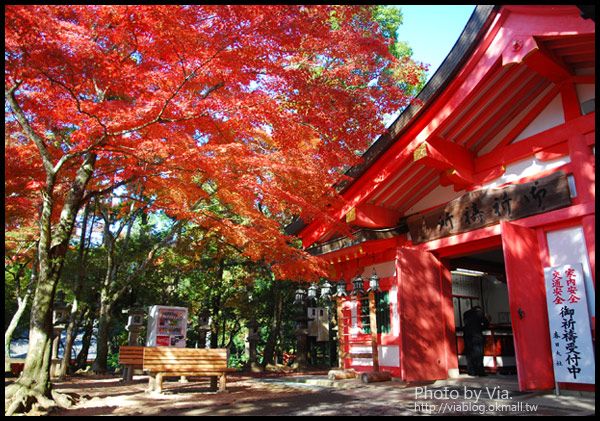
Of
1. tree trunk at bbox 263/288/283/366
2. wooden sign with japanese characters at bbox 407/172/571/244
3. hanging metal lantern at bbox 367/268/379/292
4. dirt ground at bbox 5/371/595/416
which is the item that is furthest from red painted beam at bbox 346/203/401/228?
tree trunk at bbox 263/288/283/366

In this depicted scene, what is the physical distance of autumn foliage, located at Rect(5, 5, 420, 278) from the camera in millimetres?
7246

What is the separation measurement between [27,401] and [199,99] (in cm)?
598

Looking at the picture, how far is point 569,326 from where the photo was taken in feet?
21.2

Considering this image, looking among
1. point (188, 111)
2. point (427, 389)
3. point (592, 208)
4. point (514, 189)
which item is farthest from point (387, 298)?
point (188, 111)

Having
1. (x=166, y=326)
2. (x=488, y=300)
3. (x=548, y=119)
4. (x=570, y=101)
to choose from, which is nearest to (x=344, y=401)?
(x=548, y=119)

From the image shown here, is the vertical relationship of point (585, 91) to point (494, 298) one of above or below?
above

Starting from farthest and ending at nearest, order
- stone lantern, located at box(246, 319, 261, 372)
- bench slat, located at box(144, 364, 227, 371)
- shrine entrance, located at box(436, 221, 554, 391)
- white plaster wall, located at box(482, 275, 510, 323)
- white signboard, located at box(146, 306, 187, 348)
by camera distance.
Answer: stone lantern, located at box(246, 319, 261, 372) → white plaster wall, located at box(482, 275, 510, 323) → white signboard, located at box(146, 306, 187, 348) → bench slat, located at box(144, 364, 227, 371) → shrine entrance, located at box(436, 221, 554, 391)

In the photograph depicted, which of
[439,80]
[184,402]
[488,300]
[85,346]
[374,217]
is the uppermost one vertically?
[439,80]

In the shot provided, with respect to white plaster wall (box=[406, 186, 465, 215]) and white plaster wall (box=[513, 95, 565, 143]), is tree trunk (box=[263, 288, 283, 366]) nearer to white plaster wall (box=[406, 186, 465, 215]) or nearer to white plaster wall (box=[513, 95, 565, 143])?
white plaster wall (box=[406, 186, 465, 215])

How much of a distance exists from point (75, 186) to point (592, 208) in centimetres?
912

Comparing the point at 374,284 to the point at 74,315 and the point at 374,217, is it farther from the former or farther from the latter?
the point at 74,315

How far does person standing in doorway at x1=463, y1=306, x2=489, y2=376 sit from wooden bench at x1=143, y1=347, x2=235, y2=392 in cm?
561

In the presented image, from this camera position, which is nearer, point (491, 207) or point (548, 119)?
point (548, 119)

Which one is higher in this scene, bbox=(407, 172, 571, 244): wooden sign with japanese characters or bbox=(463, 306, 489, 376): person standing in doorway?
bbox=(407, 172, 571, 244): wooden sign with japanese characters
